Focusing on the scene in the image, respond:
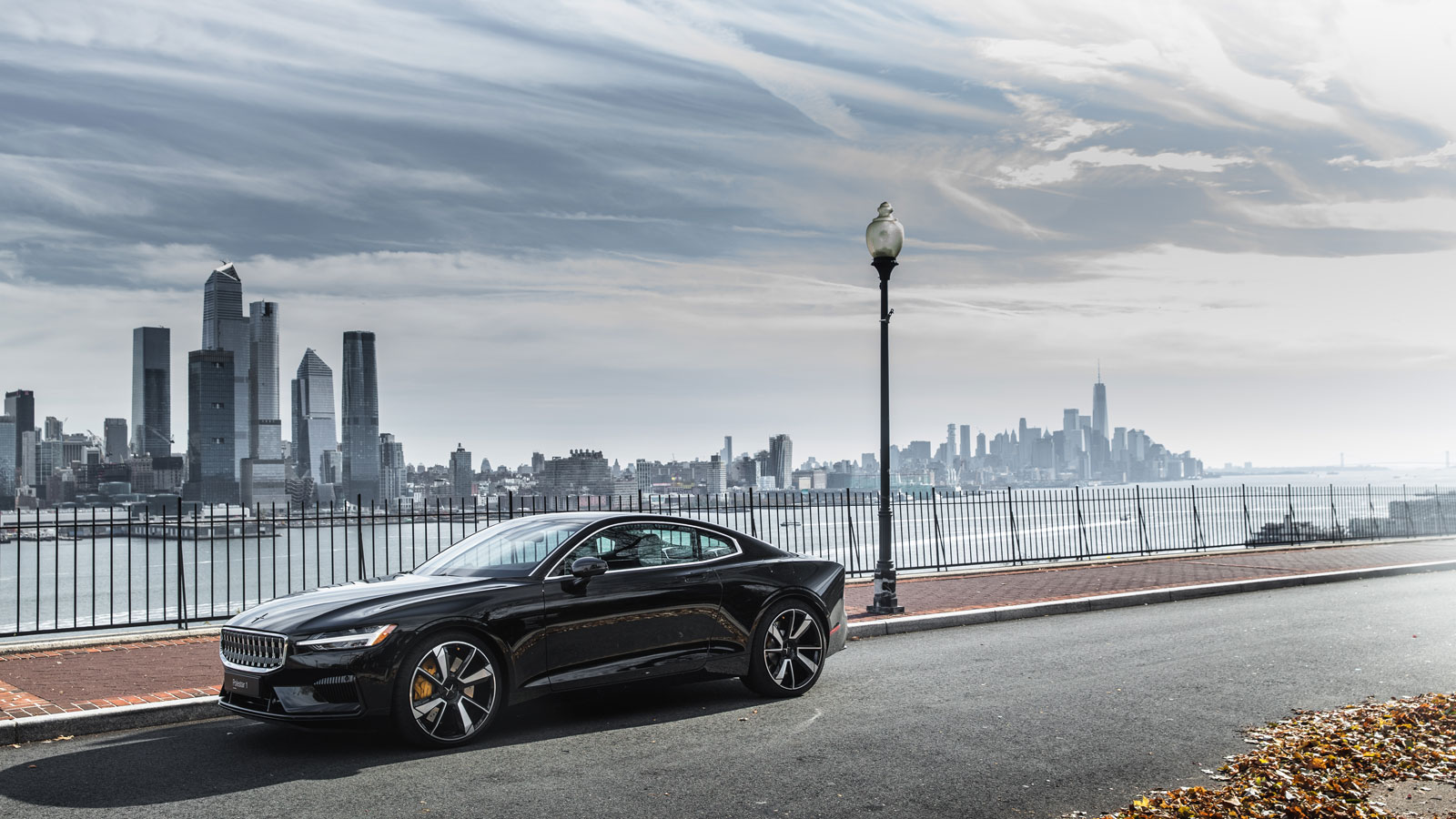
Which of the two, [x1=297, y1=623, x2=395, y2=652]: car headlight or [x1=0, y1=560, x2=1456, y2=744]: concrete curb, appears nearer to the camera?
[x1=297, y1=623, x2=395, y2=652]: car headlight

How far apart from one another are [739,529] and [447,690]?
20319 millimetres

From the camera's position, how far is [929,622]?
40.9 ft

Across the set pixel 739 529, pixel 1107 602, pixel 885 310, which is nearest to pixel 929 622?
pixel 1107 602

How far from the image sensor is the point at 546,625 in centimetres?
716

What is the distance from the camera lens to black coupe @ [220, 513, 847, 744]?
6504 mm

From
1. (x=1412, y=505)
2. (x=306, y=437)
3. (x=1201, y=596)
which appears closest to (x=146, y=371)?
(x=306, y=437)

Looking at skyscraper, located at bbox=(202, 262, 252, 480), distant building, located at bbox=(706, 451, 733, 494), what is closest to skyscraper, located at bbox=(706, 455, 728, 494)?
distant building, located at bbox=(706, 451, 733, 494)

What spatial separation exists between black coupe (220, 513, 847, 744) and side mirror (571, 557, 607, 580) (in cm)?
1

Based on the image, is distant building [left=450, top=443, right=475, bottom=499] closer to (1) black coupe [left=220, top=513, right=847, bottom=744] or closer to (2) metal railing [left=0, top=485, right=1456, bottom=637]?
(2) metal railing [left=0, top=485, right=1456, bottom=637]

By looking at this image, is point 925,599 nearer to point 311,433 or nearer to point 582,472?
point 582,472

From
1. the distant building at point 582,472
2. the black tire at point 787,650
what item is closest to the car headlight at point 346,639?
the black tire at point 787,650

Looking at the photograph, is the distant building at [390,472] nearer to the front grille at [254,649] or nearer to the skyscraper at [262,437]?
the skyscraper at [262,437]

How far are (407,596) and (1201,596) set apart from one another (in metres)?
12.5

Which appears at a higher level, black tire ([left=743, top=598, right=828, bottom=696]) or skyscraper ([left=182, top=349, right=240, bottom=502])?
skyscraper ([left=182, top=349, right=240, bottom=502])
